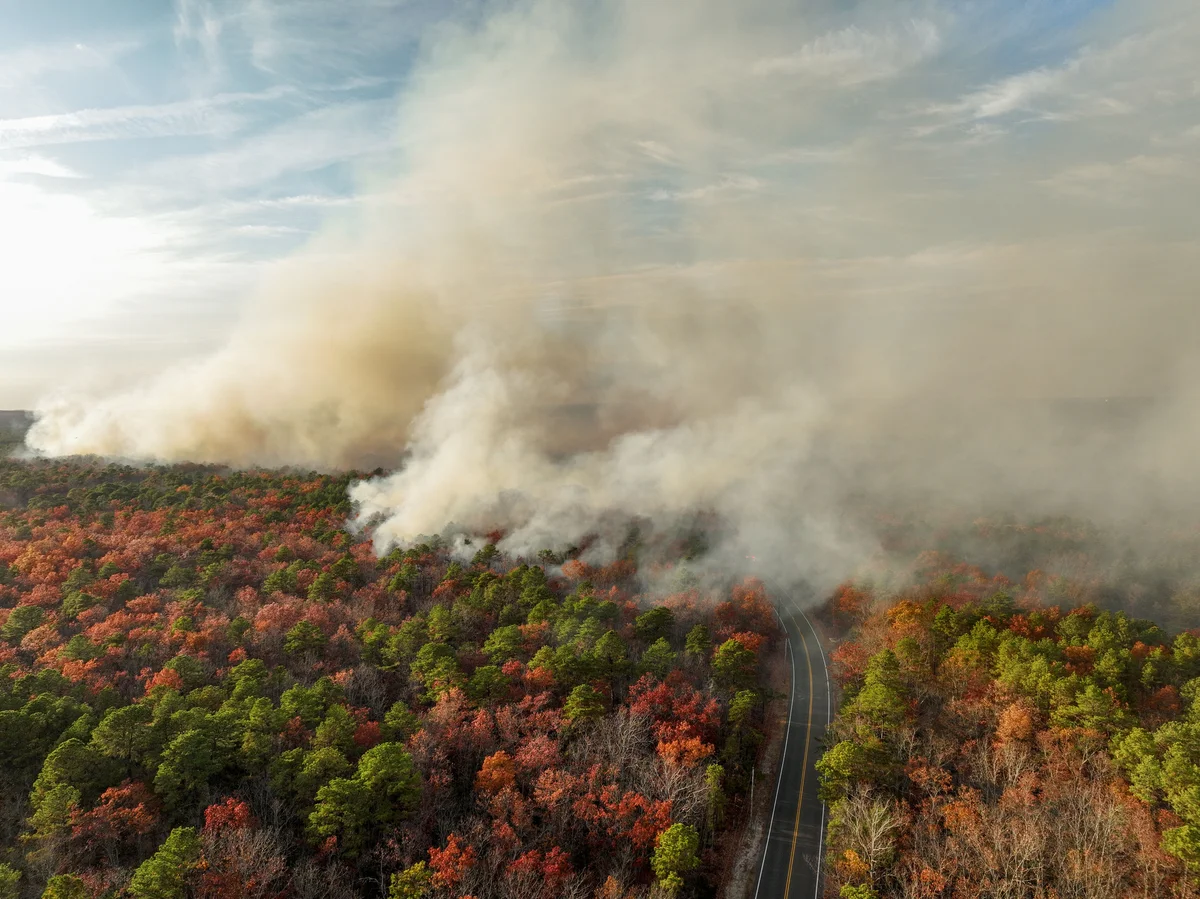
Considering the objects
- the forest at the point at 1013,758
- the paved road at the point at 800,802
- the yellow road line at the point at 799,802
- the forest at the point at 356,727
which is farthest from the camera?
the paved road at the point at 800,802

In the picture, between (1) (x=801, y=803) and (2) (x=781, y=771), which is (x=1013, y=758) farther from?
(2) (x=781, y=771)

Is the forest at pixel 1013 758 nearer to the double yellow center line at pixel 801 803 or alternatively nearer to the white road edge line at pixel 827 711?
the white road edge line at pixel 827 711

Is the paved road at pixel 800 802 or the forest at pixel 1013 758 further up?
the forest at pixel 1013 758

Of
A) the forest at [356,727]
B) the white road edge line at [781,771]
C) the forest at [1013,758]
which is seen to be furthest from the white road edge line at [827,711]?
the forest at [356,727]

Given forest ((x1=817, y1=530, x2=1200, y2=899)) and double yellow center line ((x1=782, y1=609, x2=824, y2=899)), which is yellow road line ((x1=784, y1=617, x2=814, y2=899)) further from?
forest ((x1=817, y1=530, x2=1200, y2=899))

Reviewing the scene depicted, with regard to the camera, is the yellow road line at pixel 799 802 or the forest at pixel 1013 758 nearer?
the forest at pixel 1013 758
